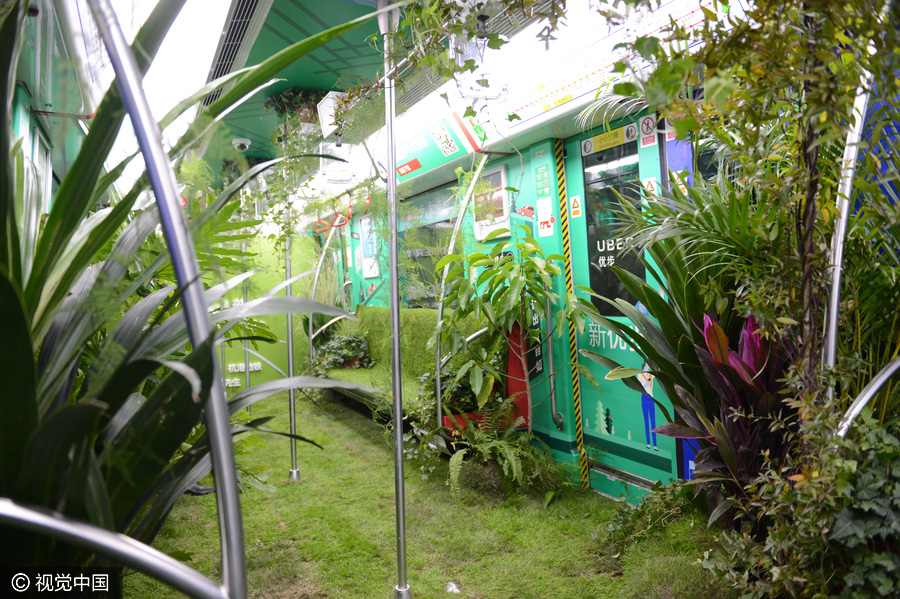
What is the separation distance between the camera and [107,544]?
0.52 metres

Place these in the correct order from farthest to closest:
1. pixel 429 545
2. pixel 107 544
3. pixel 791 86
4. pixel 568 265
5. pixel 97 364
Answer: pixel 568 265 < pixel 429 545 < pixel 791 86 < pixel 97 364 < pixel 107 544

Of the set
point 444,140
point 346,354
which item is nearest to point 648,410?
point 444,140

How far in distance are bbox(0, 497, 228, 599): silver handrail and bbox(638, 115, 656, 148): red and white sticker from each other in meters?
2.89

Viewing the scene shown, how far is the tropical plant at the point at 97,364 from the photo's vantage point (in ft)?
1.87

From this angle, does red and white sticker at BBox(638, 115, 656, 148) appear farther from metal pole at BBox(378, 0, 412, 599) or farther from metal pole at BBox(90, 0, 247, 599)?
metal pole at BBox(90, 0, 247, 599)

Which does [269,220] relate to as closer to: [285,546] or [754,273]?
[285,546]

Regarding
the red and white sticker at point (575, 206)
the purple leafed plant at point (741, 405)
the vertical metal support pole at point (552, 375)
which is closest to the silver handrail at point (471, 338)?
the vertical metal support pole at point (552, 375)

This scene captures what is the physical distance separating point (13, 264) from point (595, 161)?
3040 mm

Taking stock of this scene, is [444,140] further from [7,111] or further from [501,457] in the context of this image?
[7,111]

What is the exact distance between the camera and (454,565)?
2.46m

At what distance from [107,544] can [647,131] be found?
295 centimetres

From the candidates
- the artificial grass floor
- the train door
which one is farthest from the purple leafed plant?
the train door

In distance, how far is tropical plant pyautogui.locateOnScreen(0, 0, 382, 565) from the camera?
569 mm

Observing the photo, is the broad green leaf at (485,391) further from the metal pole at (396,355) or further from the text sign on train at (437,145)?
the text sign on train at (437,145)
